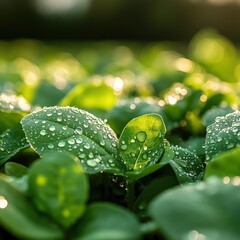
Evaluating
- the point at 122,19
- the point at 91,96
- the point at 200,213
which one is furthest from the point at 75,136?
the point at 122,19

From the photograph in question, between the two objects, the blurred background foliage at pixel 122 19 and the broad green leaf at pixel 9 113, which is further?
the blurred background foliage at pixel 122 19

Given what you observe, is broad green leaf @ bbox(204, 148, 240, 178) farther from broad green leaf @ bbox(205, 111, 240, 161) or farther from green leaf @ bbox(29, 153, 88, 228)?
green leaf @ bbox(29, 153, 88, 228)

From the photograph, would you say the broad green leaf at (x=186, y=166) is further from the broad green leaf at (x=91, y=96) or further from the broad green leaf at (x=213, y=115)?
the broad green leaf at (x=91, y=96)

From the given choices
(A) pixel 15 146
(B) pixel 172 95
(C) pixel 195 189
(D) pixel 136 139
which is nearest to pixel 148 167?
(D) pixel 136 139

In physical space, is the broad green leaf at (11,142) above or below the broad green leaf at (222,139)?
below

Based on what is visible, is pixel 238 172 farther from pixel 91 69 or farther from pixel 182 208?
pixel 91 69

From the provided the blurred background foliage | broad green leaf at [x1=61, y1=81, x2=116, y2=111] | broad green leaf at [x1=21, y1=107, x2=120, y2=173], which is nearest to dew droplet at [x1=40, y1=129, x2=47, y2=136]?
broad green leaf at [x1=21, y1=107, x2=120, y2=173]

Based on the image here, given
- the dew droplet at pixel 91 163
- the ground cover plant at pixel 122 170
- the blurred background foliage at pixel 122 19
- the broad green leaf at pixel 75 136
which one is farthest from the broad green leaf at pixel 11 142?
the blurred background foliage at pixel 122 19
